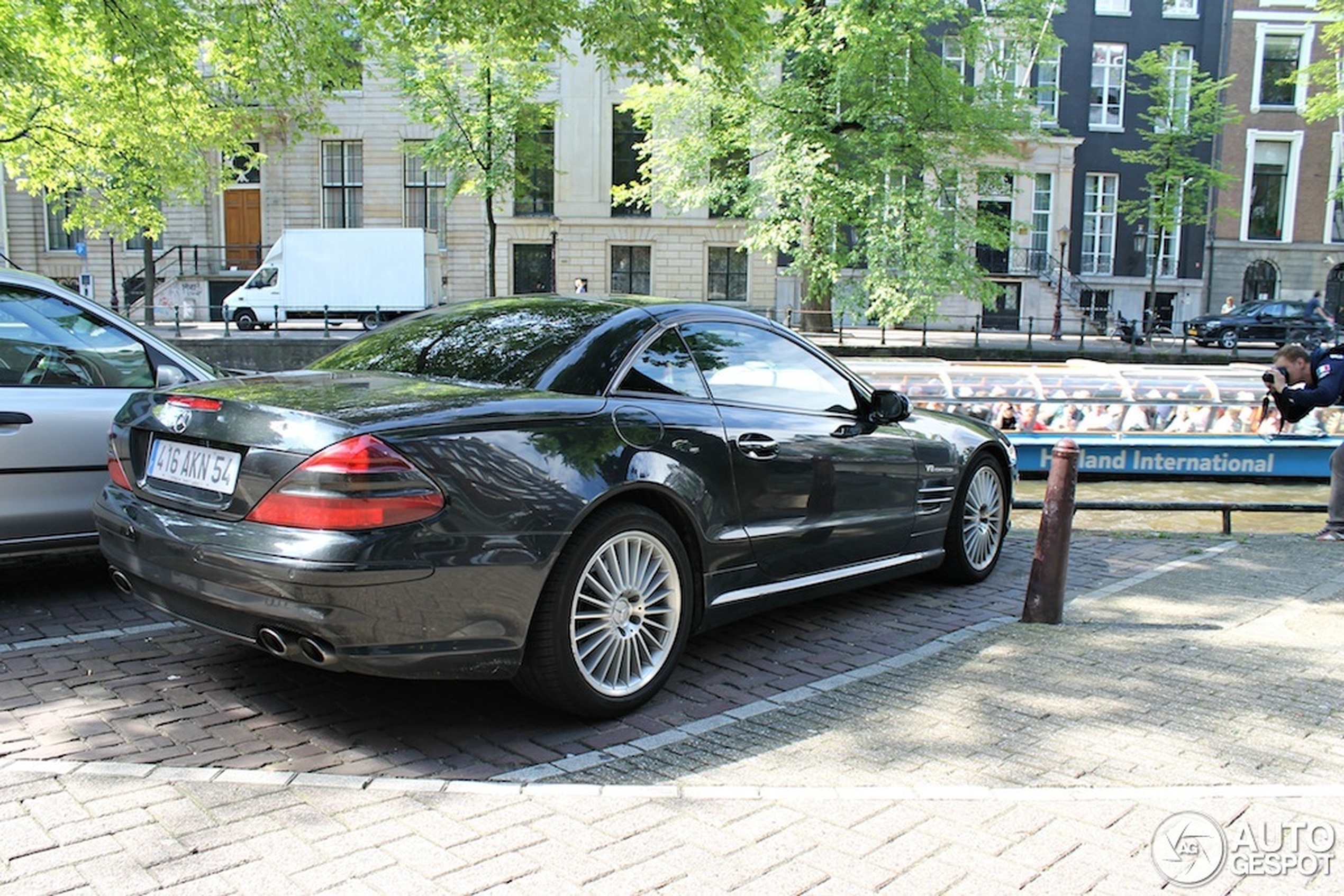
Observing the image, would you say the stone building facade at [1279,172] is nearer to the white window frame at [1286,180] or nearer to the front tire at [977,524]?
the white window frame at [1286,180]

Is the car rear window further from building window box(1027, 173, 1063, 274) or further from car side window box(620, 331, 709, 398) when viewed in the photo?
building window box(1027, 173, 1063, 274)

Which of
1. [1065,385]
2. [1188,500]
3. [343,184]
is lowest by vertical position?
[1188,500]

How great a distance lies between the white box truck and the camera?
107ft

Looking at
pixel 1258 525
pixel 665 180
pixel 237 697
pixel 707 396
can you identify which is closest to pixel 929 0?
pixel 665 180

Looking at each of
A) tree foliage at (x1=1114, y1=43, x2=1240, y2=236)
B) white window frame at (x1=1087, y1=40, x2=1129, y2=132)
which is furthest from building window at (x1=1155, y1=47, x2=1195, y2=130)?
white window frame at (x1=1087, y1=40, x2=1129, y2=132)

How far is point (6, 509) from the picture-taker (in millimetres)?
5152

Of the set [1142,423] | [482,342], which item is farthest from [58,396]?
[1142,423]

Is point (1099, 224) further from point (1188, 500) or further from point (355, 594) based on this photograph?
point (355, 594)

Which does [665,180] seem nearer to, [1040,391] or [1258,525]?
[1040,391]

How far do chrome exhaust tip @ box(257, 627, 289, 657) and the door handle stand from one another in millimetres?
2034

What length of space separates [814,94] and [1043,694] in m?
19.8

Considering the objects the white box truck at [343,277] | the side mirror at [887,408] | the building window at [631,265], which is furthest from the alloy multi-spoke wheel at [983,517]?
the building window at [631,265]

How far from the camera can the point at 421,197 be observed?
1593 inches

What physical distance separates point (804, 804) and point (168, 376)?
4.10 metres
